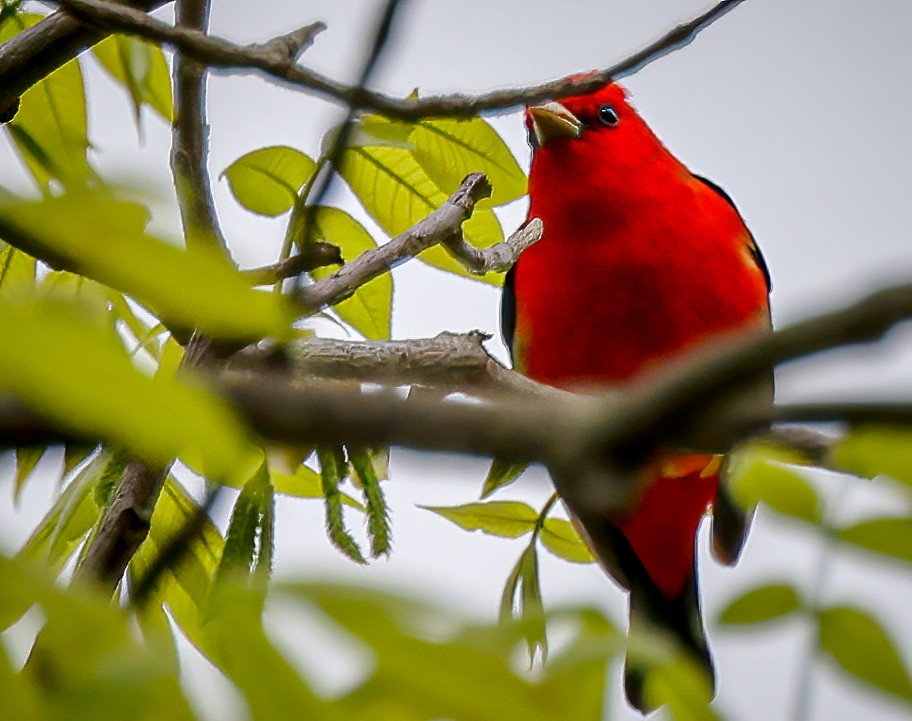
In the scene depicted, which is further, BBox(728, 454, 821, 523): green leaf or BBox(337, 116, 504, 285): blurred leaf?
BBox(337, 116, 504, 285): blurred leaf

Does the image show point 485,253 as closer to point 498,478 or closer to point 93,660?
point 498,478

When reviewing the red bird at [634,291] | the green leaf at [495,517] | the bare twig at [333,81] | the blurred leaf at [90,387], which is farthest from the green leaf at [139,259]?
the red bird at [634,291]

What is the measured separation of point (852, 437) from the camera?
48cm

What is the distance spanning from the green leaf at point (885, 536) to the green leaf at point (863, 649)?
46 millimetres

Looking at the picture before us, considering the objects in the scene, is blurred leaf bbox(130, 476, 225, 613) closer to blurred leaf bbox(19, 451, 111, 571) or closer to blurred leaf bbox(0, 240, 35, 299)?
blurred leaf bbox(19, 451, 111, 571)

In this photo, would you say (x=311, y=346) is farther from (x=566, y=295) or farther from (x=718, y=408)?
(x=566, y=295)

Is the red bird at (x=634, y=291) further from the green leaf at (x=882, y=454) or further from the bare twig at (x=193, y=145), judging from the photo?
the green leaf at (x=882, y=454)

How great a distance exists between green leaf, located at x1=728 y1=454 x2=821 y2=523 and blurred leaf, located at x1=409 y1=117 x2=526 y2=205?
87cm

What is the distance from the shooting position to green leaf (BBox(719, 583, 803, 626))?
50cm

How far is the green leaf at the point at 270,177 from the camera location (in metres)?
1.25

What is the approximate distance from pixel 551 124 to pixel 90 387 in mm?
2248

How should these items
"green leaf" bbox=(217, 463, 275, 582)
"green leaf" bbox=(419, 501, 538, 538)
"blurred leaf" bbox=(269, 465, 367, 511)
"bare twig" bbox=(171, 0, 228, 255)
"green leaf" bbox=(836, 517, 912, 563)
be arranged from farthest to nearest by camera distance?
"green leaf" bbox=(419, 501, 538, 538) → "blurred leaf" bbox=(269, 465, 367, 511) → "bare twig" bbox=(171, 0, 228, 255) → "green leaf" bbox=(217, 463, 275, 582) → "green leaf" bbox=(836, 517, 912, 563)

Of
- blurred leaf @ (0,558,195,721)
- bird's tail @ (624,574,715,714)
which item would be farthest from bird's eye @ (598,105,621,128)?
blurred leaf @ (0,558,195,721)

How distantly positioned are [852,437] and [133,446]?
0.94 feet
